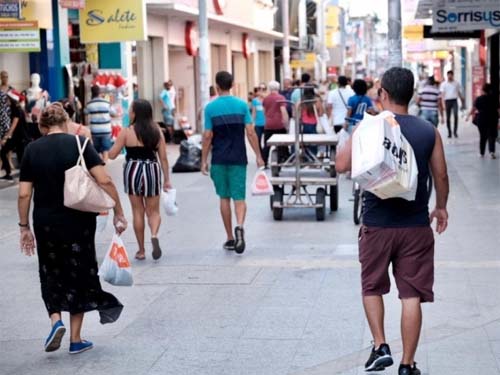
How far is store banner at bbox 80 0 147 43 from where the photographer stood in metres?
22.5

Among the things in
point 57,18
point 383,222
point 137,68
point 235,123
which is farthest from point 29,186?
point 137,68

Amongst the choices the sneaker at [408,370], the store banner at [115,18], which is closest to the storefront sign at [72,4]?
the store banner at [115,18]

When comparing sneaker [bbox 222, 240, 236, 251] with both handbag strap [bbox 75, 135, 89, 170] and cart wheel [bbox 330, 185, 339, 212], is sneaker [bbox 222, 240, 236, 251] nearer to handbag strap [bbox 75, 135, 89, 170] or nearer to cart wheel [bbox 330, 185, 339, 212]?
cart wheel [bbox 330, 185, 339, 212]

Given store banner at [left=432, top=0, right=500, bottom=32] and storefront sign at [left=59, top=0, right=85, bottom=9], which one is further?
storefront sign at [left=59, top=0, right=85, bottom=9]

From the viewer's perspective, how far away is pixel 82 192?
6.97m

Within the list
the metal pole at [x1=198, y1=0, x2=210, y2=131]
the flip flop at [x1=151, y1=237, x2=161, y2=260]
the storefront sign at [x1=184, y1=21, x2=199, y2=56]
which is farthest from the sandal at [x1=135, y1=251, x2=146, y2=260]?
the storefront sign at [x1=184, y1=21, x2=199, y2=56]

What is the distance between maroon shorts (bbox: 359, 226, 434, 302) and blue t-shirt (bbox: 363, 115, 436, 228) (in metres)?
0.05

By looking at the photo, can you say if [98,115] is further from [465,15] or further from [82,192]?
[82,192]

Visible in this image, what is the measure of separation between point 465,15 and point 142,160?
11361 millimetres

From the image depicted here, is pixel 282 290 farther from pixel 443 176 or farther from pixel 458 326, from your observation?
pixel 443 176

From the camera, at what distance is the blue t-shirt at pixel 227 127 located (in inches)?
437

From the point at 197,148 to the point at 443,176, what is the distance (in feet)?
48.5

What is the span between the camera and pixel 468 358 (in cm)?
681

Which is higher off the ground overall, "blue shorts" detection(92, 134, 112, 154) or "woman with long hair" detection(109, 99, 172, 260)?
"woman with long hair" detection(109, 99, 172, 260)
